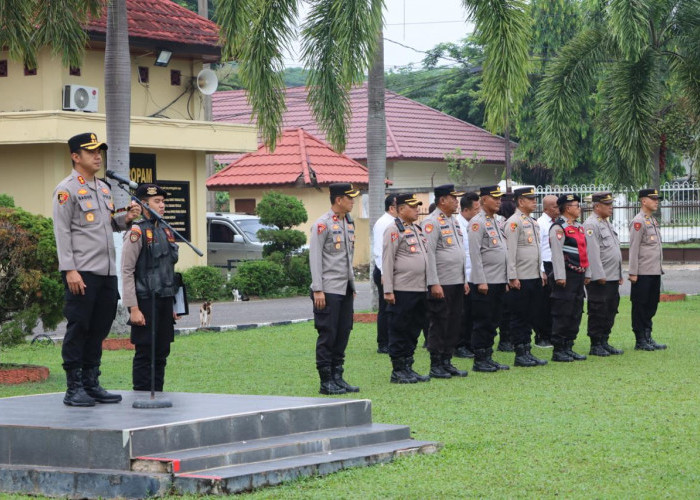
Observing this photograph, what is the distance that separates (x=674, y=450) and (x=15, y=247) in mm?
7170

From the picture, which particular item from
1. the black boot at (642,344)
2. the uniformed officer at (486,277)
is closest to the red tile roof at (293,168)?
the black boot at (642,344)

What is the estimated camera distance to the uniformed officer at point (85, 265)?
8.52 metres

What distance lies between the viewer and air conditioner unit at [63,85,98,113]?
23.6 m

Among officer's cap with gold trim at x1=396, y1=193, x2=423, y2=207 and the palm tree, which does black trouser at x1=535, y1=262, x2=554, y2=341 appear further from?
the palm tree

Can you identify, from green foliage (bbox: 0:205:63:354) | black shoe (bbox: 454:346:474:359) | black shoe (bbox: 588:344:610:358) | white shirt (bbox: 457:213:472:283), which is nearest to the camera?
→ green foliage (bbox: 0:205:63:354)

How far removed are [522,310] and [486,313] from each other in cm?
64

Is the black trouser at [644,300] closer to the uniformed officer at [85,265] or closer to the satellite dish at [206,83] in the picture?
the uniformed officer at [85,265]

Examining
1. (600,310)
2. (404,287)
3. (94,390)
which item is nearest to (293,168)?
(600,310)

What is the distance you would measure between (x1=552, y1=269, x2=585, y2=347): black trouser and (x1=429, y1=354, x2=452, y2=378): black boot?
202cm

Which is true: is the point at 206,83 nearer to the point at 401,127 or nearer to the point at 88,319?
the point at 401,127

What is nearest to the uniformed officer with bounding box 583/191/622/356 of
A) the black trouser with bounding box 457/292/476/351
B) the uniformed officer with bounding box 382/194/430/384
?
the black trouser with bounding box 457/292/476/351

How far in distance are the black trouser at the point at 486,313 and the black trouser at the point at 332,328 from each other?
6.80ft

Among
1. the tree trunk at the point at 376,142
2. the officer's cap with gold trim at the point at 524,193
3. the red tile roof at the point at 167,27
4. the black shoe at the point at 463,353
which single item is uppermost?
the red tile roof at the point at 167,27

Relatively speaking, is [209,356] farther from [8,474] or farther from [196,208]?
[196,208]
